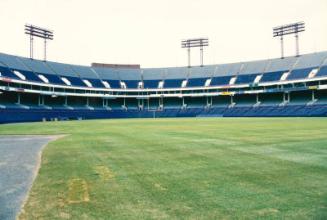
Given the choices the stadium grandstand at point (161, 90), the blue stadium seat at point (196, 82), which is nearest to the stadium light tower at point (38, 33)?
the stadium grandstand at point (161, 90)

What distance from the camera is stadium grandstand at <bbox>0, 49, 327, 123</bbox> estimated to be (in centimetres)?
6594

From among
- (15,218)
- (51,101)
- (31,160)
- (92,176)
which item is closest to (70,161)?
(31,160)

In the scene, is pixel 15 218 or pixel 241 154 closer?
pixel 15 218

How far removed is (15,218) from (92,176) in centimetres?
306

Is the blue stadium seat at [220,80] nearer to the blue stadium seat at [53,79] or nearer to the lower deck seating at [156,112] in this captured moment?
the lower deck seating at [156,112]

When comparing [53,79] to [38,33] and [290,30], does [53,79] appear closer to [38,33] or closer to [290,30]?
[38,33]

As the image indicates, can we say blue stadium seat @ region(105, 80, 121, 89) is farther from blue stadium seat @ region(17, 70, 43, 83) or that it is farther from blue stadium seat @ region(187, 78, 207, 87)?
blue stadium seat @ region(17, 70, 43, 83)

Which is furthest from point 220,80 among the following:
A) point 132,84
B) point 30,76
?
point 30,76

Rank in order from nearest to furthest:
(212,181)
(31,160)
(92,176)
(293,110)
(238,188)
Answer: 1. (238,188)
2. (212,181)
3. (92,176)
4. (31,160)
5. (293,110)

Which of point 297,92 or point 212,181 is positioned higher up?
point 297,92

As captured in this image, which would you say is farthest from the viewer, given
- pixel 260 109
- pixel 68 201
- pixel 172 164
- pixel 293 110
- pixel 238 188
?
pixel 260 109

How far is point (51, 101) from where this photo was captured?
249 feet

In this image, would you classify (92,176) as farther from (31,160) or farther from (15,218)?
(31,160)

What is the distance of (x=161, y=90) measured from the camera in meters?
87.1
